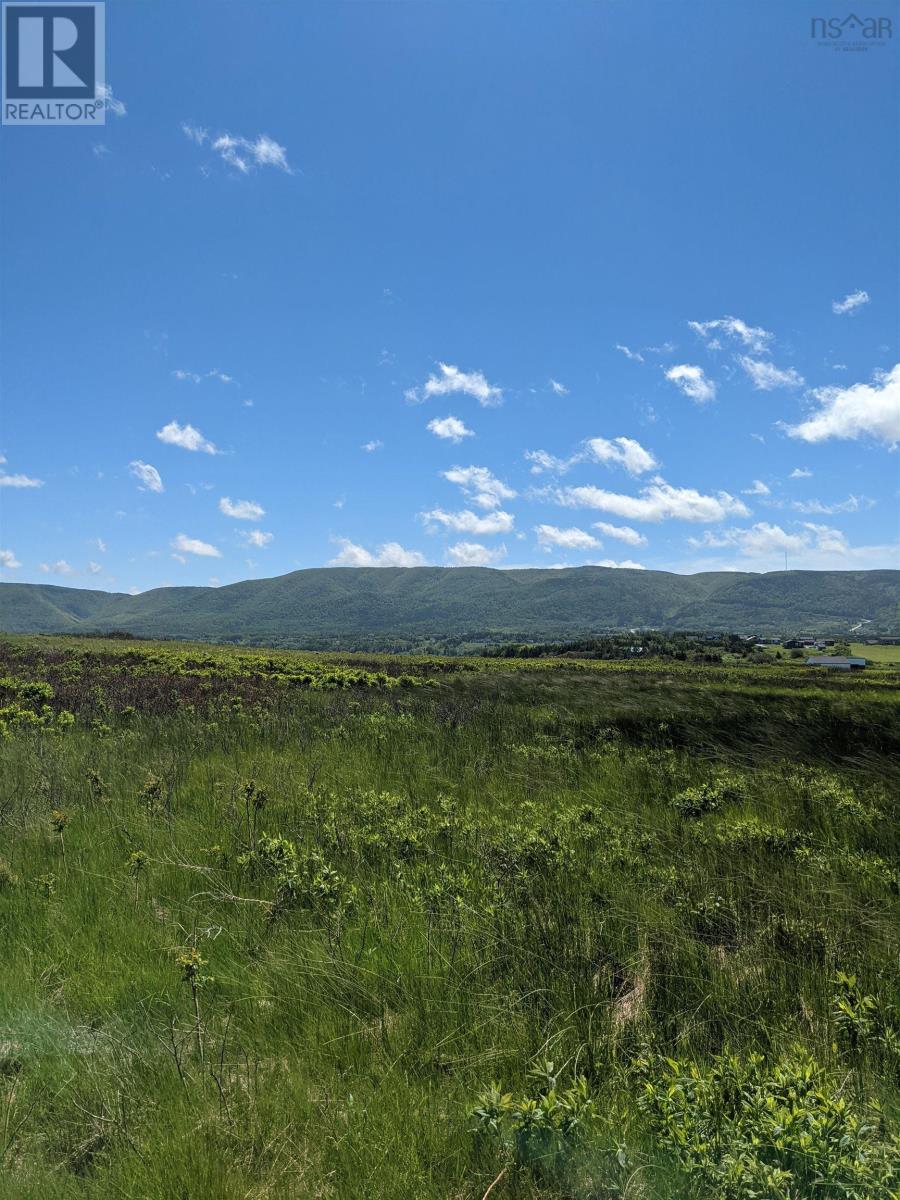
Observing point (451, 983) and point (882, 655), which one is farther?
point (882, 655)

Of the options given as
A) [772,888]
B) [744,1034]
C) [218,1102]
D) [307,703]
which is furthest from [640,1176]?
[307,703]

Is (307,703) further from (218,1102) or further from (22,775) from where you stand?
(218,1102)

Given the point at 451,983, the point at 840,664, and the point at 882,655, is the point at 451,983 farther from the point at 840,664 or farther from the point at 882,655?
the point at 882,655

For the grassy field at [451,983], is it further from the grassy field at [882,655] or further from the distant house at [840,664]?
the grassy field at [882,655]

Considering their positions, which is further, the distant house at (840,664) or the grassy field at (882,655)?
the grassy field at (882,655)

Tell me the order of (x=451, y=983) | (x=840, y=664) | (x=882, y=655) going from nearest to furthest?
(x=451, y=983), (x=840, y=664), (x=882, y=655)

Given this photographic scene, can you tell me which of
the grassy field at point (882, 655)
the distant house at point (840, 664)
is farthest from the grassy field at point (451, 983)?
the grassy field at point (882, 655)

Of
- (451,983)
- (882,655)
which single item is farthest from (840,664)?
(451,983)

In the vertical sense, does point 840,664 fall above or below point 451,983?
below

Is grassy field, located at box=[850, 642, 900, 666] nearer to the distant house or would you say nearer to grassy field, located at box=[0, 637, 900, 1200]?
the distant house

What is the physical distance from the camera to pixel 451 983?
338cm

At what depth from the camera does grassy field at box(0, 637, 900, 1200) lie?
2234 mm

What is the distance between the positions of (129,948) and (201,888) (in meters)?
0.81

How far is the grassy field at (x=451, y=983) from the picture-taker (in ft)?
7.33
